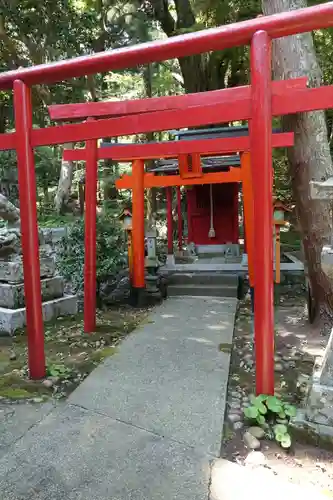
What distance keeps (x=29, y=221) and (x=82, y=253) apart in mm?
3513

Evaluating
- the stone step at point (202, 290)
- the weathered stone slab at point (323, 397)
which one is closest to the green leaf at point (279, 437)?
the weathered stone slab at point (323, 397)

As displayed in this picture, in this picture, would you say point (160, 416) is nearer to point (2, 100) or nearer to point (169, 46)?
point (169, 46)

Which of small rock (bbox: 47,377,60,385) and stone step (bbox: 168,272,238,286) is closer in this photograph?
small rock (bbox: 47,377,60,385)

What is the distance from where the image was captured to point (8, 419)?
2.87m

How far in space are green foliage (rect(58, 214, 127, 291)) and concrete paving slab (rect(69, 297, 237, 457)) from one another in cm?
176

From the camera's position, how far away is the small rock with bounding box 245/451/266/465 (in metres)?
2.38

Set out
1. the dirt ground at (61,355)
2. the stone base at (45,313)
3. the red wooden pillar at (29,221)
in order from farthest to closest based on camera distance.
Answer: the stone base at (45,313), the red wooden pillar at (29,221), the dirt ground at (61,355)

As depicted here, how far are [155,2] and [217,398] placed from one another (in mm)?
12543

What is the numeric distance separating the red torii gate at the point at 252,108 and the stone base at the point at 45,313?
235 cm

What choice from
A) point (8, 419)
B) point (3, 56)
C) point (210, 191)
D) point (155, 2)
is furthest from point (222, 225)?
point (8, 419)

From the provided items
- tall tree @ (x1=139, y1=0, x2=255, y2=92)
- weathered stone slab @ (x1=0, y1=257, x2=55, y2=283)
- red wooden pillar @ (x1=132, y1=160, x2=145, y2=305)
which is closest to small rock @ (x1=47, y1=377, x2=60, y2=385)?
weathered stone slab @ (x1=0, y1=257, x2=55, y2=283)

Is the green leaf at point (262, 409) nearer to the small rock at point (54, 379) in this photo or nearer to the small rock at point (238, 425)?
the small rock at point (238, 425)

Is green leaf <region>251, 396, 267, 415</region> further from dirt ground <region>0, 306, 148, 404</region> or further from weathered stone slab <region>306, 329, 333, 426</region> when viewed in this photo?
dirt ground <region>0, 306, 148, 404</region>

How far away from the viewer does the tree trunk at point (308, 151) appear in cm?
472
